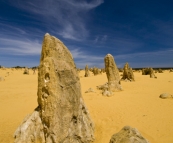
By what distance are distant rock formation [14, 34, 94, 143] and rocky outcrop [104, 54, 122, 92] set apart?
9.24 metres

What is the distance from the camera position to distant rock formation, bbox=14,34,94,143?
15.5 ft

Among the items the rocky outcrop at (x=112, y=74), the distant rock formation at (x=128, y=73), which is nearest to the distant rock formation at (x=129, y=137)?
the rocky outcrop at (x=112, y=74)

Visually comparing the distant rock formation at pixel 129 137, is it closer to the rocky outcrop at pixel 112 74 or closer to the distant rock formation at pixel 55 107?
the distant rock formation at pixel 55 107

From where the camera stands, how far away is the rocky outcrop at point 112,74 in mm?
14369

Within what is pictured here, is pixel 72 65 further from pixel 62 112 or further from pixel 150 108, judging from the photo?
pixel 150 108

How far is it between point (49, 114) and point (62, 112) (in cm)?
42

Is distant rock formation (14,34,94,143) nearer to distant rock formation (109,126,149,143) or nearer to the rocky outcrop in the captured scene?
distant rock formation (109,126,149,143)

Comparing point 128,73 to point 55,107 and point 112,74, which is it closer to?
point 112,74

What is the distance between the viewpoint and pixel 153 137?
18.7 ft

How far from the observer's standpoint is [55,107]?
4.71m

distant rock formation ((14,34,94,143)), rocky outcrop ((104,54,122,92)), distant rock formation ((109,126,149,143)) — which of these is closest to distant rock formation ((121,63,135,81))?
rocky outcrop ((104,54,122,92))

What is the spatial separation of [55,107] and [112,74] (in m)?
11.0

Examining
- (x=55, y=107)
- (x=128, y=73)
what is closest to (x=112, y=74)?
(x=128, y=73)

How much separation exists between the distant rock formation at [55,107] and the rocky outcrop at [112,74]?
924cm
